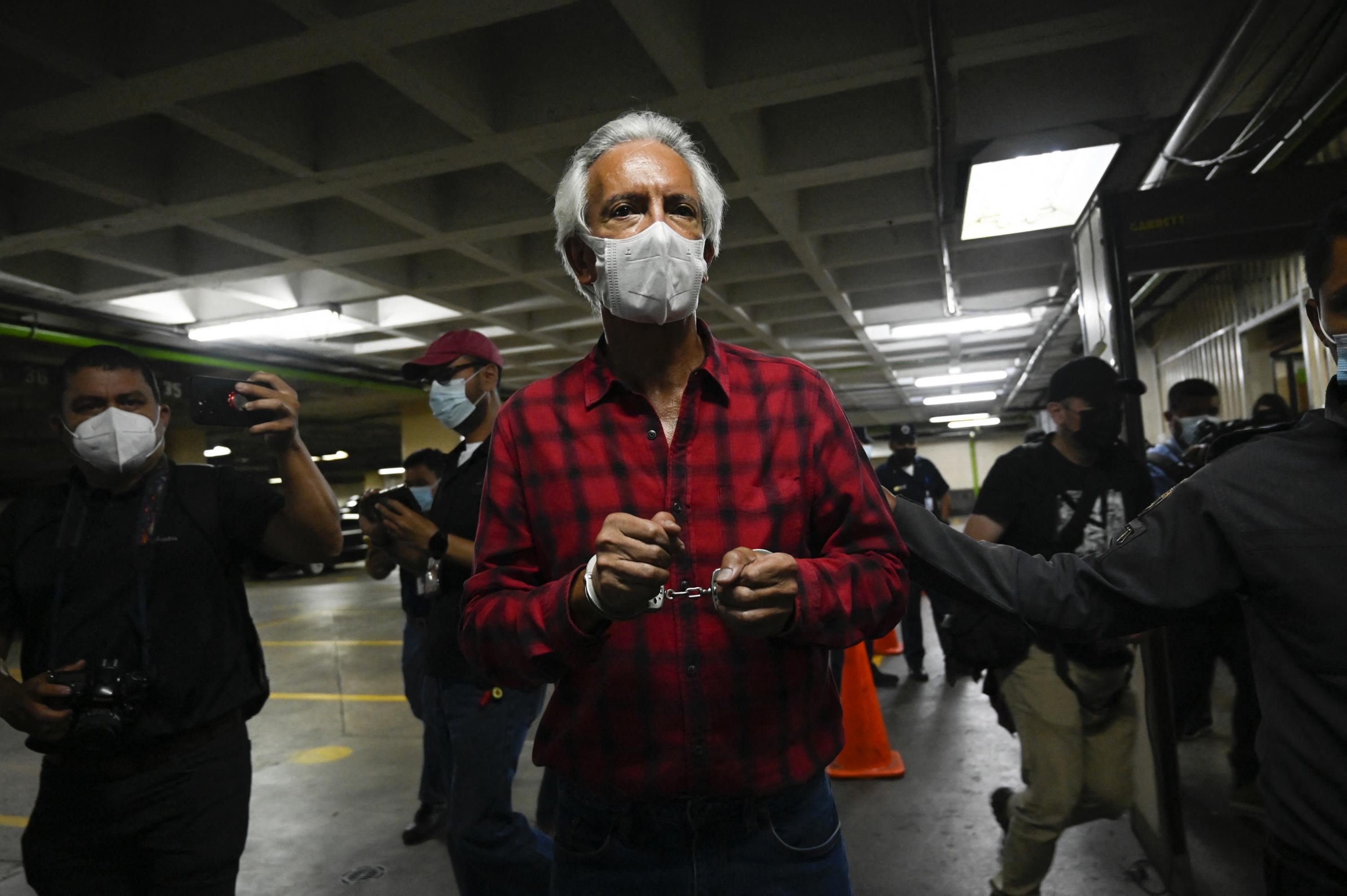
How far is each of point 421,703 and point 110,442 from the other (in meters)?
2.10

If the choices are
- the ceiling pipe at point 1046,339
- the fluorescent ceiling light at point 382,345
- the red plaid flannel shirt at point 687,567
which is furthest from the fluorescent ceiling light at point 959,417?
the red plaid flannel shirt at point 687,567

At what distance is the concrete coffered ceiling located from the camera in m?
3.63

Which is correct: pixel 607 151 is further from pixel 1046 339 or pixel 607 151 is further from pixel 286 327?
pixel 1046 339

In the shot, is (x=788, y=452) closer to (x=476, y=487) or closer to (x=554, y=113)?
(x=476, y=487)

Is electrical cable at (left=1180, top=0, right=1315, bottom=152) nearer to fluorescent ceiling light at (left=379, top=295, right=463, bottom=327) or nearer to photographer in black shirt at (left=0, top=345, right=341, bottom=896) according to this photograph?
photographer in black shirt at (left=0, top=345, right=341, bottom=896)

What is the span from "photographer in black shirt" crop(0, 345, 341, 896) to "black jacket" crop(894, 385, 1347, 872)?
178 centimetres

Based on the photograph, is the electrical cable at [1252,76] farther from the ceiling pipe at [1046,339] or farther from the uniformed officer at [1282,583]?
the uniformed officer at [1282,583]

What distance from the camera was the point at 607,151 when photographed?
1307 mm

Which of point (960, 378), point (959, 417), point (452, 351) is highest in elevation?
point (960, 378)

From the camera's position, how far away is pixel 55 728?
1754 millimetres

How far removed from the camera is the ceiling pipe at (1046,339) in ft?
28.2

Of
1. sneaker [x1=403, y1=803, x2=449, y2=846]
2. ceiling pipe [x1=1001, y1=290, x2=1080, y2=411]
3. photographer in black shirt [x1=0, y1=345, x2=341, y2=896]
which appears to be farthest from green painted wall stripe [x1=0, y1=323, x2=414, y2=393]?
ceiling pipe [x1=1001, y1=290, x2=1080, y2=411]

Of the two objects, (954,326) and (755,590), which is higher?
(954,326)

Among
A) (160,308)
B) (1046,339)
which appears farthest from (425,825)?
(1046,339)
